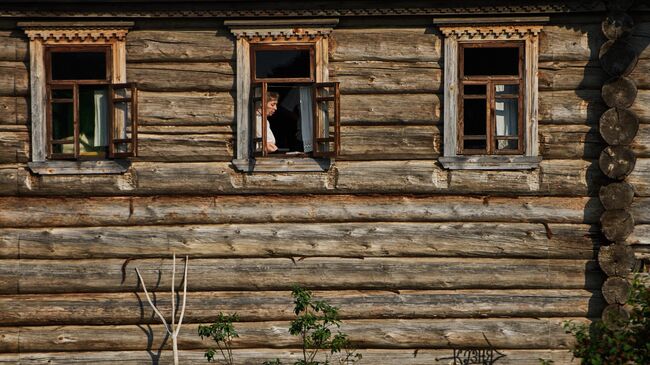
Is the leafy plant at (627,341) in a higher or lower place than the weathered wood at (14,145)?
lower

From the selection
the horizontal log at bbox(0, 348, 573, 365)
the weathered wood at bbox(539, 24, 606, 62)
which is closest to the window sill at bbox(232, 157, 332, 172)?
the horizontal log at bbox(0, 348, 573, 365)

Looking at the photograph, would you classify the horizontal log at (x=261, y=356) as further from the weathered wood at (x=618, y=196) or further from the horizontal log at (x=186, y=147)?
the horizontal log at (x=186, y=147)

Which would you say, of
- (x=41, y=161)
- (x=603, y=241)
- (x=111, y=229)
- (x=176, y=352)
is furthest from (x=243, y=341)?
(x=603, y=241)

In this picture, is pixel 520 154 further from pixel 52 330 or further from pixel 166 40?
pixel 52 330

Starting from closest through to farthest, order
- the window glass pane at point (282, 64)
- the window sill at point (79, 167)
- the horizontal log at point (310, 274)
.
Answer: the horizontal log at point (310, 274) → the window sill at point (79, 167) → the window glass pane at point (282, 64)

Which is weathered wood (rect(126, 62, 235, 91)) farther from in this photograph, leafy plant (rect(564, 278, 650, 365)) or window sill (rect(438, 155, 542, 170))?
leafy plant (rect(564, 278, 650, 365))

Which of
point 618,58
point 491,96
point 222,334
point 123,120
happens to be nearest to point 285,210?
point 222,334

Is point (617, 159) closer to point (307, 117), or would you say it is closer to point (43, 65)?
point (307, 117)

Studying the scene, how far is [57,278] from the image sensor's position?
12.9 metres

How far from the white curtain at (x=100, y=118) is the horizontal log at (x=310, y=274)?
134 cm

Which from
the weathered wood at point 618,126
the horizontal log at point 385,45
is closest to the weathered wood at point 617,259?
the weathered wood at point 618,126

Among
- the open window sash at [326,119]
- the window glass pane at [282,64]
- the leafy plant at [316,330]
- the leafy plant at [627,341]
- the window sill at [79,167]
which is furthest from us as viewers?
the window glass pane at [282,64]

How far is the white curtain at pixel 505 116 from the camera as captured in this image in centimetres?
1286

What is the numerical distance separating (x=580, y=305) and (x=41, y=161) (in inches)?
241
